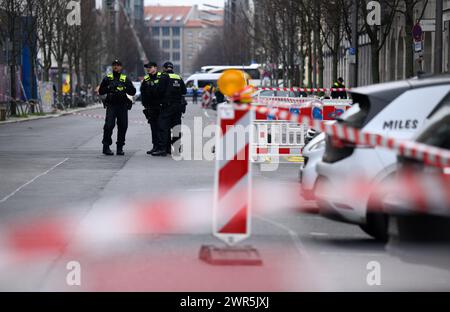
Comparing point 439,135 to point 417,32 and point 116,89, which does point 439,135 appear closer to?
point 116,89

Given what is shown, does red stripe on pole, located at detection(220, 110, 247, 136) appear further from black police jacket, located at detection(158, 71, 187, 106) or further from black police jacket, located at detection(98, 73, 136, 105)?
black police jacket, located at detection(98, 73, 136, 105)

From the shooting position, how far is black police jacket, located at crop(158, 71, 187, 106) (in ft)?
76.4

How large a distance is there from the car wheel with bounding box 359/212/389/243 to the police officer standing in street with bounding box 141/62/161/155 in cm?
1317

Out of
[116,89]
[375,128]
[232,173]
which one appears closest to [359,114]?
[375,128]

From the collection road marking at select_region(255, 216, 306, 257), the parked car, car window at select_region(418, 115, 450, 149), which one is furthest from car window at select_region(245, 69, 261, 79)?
the parked car

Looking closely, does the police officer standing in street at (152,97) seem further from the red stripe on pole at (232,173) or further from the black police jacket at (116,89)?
the red stripe on pole at (232,173)

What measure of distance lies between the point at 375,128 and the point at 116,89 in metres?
13.4

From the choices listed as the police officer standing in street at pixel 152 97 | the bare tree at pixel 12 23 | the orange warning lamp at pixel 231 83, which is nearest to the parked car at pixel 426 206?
the orange warning lamp at pixel 231 83

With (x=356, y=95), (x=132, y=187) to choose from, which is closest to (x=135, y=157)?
(x=132, y=187)

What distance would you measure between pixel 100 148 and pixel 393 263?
57.2 ft

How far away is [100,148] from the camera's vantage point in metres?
26.3

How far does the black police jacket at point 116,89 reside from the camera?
76.5ft

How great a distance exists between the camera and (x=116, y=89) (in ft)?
76.5
